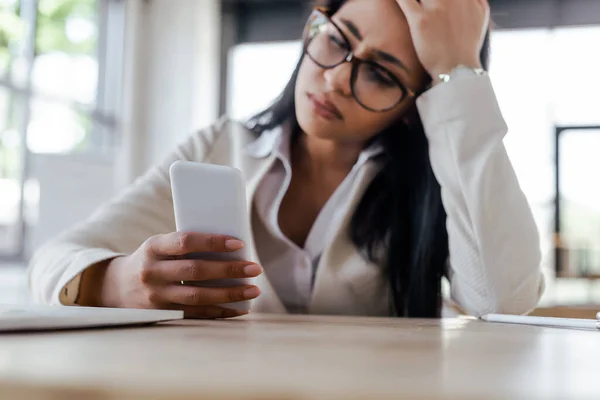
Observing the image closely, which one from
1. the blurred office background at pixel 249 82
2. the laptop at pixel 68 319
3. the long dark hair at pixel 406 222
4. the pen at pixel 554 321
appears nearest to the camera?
the laptop at pixel 68 319

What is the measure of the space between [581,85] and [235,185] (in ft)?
13.1

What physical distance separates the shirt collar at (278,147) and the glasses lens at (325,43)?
5.7 inches

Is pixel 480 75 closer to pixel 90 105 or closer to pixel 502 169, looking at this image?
pixel 502 169

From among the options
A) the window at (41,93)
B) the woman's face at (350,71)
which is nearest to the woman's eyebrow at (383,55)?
the woman's face at (350,71)

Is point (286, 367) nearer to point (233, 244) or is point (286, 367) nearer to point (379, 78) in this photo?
point (233, 244)

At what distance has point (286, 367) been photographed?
218 mm

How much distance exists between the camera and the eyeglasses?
3.22 feet

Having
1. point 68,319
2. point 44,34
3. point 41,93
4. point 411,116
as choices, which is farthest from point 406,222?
point 44,34

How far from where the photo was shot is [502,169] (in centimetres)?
86

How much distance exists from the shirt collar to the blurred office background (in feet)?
7.74

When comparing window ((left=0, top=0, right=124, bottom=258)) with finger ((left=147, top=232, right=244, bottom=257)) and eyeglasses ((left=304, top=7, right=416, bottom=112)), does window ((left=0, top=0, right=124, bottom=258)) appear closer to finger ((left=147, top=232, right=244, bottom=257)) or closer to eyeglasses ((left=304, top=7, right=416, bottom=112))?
eyeglasses ((left=304, top=7, right=416, bottom=112))

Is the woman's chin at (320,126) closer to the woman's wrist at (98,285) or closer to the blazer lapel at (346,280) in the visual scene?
the blazer lapel at (346,280)

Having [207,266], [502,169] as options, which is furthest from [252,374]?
[502,169]

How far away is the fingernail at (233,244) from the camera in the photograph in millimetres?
578
